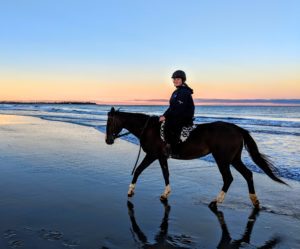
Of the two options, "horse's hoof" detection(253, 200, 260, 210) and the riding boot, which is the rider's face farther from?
"horse's hoof" detection(253, 200, 260, 210)

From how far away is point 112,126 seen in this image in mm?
7422

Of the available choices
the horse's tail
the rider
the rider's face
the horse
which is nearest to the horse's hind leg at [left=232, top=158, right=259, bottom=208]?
the horse

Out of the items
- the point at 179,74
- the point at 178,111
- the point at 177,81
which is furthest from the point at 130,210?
the point at 179,74

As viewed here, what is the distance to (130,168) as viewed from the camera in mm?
10016

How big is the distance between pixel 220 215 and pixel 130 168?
4423mm

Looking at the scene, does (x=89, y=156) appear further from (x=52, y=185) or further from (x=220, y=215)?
(x=220, y=215)

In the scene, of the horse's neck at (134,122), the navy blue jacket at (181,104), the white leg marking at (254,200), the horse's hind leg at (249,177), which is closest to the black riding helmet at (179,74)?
the navy blue jacket at (181,104)

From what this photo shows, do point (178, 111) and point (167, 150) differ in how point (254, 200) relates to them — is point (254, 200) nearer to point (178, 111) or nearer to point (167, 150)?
point (167, 150)

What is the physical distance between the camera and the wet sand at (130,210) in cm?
471

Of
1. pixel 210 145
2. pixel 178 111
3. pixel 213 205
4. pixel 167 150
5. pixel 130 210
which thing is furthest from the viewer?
pixel 167 150

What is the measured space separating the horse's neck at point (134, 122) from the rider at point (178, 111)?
1.88 feet

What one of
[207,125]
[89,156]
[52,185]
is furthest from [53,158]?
[207,125]

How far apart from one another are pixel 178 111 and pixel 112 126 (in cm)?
147

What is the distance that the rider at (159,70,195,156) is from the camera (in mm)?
6938
